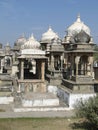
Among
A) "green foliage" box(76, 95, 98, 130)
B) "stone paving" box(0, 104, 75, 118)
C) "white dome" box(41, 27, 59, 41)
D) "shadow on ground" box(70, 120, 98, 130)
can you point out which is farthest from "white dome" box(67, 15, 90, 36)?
"green foliage" box(76, 95, 98, 130)

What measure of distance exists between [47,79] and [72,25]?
6.87m

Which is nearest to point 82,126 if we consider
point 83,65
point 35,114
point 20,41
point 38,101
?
point 35,114

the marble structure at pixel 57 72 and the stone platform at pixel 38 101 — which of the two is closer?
the stone platform at pixel 38 101

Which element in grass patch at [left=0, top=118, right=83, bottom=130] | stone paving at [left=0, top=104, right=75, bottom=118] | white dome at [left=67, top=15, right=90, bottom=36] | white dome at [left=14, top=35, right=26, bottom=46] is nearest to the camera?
grass patch at [left=0, top=118, right=83, bottom=130]

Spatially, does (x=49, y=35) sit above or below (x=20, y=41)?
above

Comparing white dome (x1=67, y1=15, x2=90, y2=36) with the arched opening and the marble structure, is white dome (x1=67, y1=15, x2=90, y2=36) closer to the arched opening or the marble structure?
the marble structure

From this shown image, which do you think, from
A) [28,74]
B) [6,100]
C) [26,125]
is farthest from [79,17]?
[26,125]

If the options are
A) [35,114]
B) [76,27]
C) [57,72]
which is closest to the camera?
[35,114]

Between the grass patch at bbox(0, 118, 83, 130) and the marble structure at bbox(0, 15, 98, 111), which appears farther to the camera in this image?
the marble structure at bbox(0, 15, 98, 111)

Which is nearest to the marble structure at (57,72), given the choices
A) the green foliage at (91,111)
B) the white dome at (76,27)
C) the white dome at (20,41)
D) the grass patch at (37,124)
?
the white dome at (76,27)

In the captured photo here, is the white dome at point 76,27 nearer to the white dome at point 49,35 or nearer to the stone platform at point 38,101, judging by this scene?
the white dome at point 49,35

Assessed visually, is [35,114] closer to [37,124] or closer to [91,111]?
[37,124]

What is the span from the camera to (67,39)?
27141 millimetres

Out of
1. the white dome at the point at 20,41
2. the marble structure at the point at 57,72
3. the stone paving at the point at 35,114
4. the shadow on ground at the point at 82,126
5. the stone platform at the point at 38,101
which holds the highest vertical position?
the white dome at the point at 20,41
